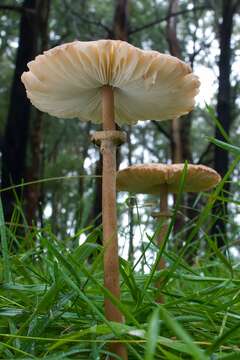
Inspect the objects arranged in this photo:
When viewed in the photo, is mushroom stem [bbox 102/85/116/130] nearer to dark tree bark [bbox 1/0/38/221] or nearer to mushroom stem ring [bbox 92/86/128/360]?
mushroom stem ring [bbox 92/86/128/360]

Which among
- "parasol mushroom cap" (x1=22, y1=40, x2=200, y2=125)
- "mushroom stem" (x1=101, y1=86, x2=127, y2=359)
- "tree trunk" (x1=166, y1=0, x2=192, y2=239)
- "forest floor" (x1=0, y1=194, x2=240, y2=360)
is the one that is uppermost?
"tree trunk" (x1=166, y1=0, x2=192, y2=239)

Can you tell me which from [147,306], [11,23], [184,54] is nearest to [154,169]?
[147,306]

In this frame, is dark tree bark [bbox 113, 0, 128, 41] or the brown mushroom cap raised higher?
dark tree bark [bbox 113, 0, 128, 41]

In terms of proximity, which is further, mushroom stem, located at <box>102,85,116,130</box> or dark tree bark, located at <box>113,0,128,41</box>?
dark tree bark, located at <box>113,0,128,41</box>

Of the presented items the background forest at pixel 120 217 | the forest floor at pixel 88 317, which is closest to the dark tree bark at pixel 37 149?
the background forest at pixel 120 217

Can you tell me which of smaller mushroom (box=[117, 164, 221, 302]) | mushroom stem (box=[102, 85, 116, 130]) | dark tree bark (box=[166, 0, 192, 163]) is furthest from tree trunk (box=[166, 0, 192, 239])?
mushroom stem (box=[102, 85, 116, 130])

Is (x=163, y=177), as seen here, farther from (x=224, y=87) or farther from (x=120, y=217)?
(x=224, y=87)

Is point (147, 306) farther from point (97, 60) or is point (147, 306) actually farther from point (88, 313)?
point (97, 60)
